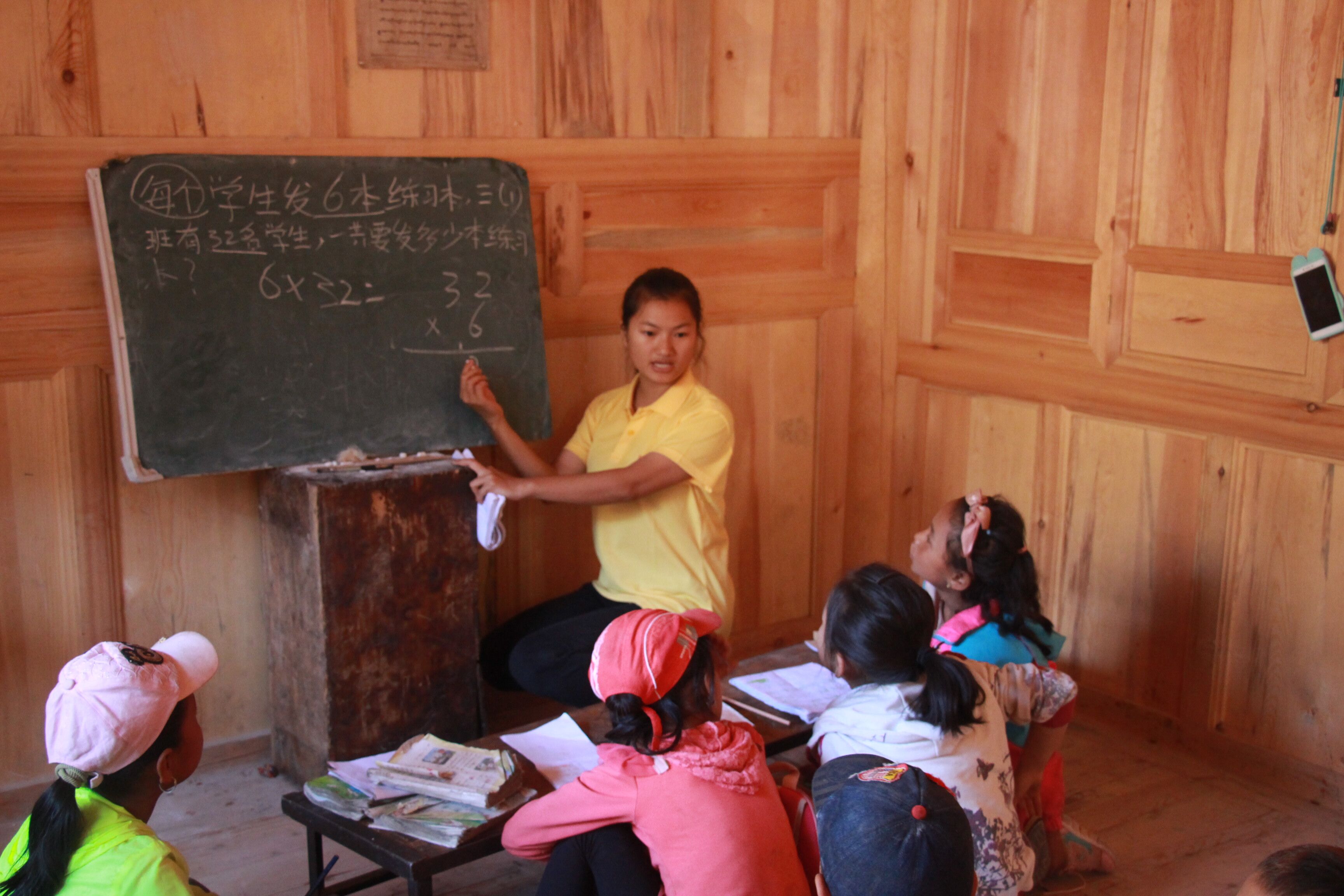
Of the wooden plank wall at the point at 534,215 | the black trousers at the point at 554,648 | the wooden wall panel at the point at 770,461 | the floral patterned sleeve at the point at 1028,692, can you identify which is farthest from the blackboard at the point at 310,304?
the floral patterned sleeve at the point at 1028,692

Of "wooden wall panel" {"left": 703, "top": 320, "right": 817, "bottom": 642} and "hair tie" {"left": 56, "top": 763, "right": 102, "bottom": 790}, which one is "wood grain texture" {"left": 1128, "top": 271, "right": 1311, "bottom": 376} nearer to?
"wooden wall panel" {"left": 703, "top": 320, "right": 817, "bottom": 642}

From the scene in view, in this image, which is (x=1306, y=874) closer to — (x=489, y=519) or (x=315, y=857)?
(x=315, y=857)

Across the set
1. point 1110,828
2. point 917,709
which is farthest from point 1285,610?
point 917,709

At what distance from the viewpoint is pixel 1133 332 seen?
10.6ft

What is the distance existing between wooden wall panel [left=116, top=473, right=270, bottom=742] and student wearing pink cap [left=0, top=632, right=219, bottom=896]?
1.21m

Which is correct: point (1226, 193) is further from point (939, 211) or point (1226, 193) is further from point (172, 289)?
point (172, 289)

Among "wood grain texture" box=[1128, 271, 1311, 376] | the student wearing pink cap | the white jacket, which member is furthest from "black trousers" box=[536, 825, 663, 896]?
"wood grain texture" box=[1128, 271, 1311, 376]

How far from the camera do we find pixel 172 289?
8.65 feet

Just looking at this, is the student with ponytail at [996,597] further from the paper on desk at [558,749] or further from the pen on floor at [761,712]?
the paper on desk at [558,749]

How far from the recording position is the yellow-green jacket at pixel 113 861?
60.6 inches

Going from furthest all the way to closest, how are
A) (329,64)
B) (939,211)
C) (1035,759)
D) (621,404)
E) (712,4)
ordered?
(939,211)
(712,4)
(621,404)
(329,64)
(1035,759)

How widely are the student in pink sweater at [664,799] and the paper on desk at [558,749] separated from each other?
0.89 ft

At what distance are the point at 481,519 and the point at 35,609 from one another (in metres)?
0.98

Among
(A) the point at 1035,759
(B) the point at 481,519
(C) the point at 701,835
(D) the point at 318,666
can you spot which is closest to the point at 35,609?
(D) the point at 318,666
